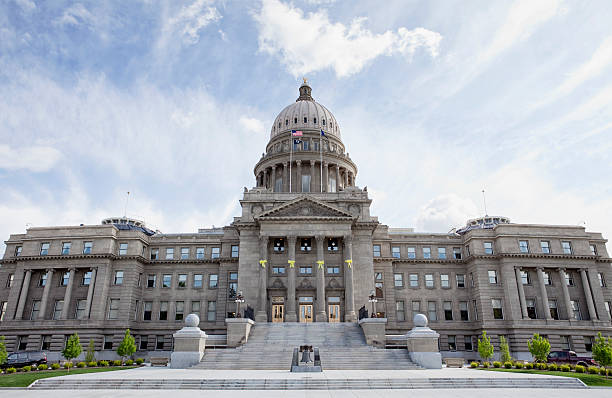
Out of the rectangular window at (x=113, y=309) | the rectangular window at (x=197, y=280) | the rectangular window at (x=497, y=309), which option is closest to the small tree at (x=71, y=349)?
the rectangular window at (x=113, y=309)

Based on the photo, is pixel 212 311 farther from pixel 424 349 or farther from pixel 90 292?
pixel 424 349

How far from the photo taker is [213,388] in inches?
885

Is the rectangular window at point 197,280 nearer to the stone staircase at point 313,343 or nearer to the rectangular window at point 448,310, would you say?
the stone staircase at point 313,343

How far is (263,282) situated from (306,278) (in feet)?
18.0

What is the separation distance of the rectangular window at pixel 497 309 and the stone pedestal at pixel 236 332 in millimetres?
33508

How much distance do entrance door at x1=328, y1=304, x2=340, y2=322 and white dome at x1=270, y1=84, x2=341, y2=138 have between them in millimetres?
35533

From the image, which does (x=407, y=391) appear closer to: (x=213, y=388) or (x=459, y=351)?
(x=213, y=388)

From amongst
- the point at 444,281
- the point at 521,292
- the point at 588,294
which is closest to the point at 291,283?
the point at 444,281

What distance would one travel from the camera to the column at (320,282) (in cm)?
4894

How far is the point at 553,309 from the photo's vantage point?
55.2 m

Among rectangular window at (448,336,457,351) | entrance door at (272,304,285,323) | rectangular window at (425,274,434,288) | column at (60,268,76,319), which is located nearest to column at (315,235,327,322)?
entrance door at (272,304,285,323)

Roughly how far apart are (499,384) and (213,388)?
15.6m

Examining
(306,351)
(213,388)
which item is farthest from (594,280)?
(213,388)

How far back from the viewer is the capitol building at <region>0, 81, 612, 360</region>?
52281 mm
